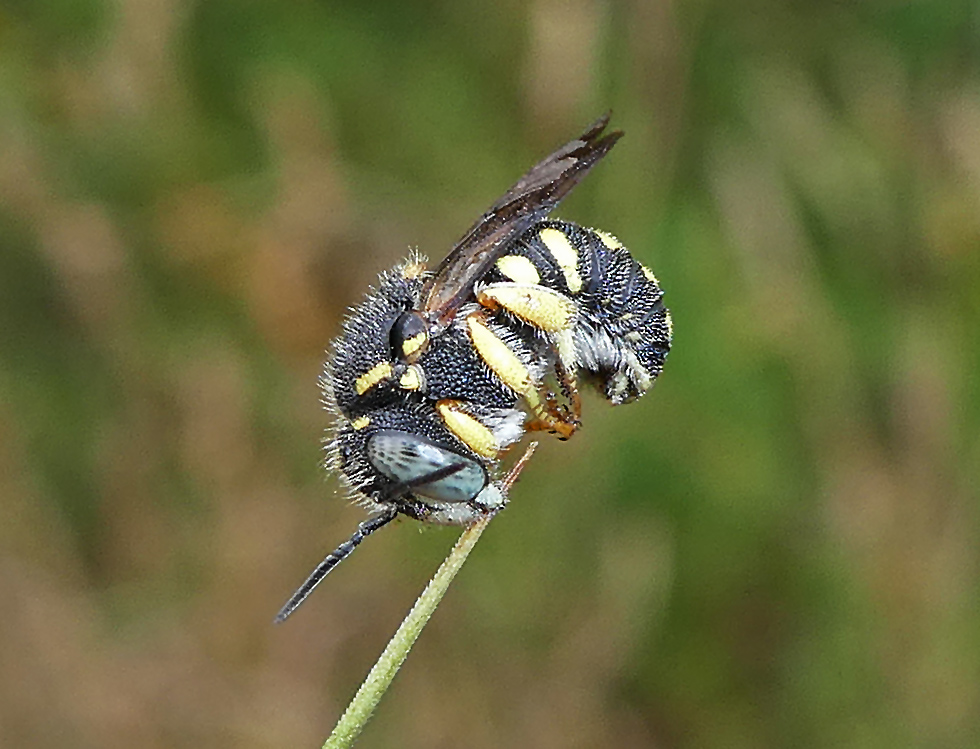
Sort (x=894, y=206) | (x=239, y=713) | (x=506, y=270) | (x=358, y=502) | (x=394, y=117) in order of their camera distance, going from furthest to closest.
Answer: (x=394, y=117)
(x=894, y=206)
(x=239, y=713)
(x=506, y=270)
(x=358, y=502)

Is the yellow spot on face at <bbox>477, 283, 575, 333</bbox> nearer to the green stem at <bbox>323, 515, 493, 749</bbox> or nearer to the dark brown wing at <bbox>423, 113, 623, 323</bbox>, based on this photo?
the dark brown wing at <bbox>423, 113, 623, 323</bbox>

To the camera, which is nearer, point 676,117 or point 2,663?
point 2,663

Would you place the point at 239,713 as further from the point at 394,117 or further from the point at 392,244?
the point at 394,117

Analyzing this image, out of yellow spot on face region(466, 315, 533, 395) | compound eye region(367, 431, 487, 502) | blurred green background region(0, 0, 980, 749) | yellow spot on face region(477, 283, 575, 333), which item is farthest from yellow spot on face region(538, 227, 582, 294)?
blurred green background region(0, 0, 980, 749)

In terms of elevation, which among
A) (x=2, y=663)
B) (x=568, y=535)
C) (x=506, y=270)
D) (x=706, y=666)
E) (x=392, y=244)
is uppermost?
(x=392, y=244)

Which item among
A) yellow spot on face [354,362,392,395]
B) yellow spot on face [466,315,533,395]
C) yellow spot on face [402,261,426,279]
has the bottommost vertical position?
yellow spot on face [466,315,533,395]

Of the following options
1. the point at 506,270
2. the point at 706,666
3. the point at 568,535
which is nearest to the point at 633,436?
the point at 568,535
